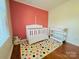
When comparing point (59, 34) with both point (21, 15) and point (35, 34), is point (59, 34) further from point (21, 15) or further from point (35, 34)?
point (21, 15)

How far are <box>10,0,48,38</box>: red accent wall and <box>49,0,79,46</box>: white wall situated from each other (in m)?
1.24

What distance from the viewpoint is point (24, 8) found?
152 inches

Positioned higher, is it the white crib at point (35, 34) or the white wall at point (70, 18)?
the white wall at point (70, 18)

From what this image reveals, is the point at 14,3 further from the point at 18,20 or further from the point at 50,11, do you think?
the point at 50,11

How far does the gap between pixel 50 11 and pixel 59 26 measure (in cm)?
109

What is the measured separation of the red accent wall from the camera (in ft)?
12.0

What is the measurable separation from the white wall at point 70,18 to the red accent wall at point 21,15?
1.24 meters

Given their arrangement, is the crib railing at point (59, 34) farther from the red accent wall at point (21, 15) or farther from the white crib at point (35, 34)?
the red accent wall at point (21, 15)

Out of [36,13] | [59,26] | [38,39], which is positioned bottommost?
[38,39]

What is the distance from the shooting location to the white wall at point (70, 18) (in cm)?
323

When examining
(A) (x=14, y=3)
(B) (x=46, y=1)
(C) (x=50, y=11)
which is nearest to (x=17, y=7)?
(A) (x=14, y=3)

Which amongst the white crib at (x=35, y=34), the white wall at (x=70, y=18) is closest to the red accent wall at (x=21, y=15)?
the white crib at (x=35, y=34)

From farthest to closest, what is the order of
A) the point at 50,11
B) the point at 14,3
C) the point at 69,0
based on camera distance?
the point at 50,11
the point at 14,3
the point at 69,0

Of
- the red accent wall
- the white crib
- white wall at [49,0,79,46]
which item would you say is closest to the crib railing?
white wall at [49,0,79,46]
